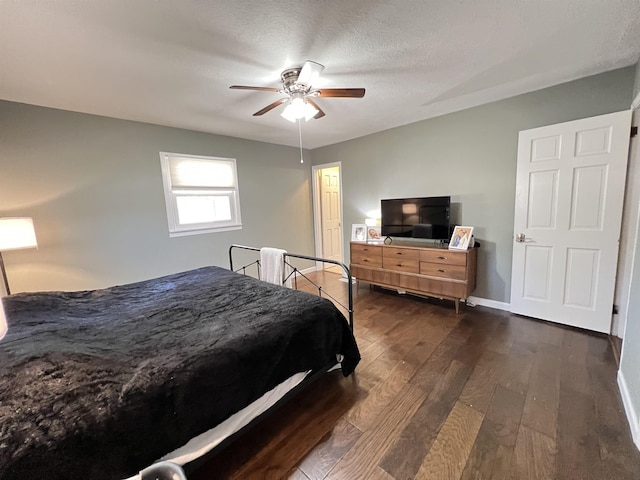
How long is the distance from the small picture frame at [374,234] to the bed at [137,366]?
224cm

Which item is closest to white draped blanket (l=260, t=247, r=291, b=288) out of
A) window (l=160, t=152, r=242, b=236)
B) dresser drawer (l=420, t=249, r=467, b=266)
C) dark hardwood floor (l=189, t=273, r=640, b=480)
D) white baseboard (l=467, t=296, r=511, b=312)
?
dark hardwood floor (l=189, t=273, r=640, b=480)

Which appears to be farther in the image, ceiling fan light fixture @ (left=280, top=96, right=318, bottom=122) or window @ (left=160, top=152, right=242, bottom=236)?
window @ (left=160, top=152, right=242, bottom=236)

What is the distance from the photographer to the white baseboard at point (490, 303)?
123 inches

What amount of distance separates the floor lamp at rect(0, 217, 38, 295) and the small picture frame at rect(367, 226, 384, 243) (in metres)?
3.77

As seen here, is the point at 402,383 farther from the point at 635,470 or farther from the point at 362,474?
the point at 635,470

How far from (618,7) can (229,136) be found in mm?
4040

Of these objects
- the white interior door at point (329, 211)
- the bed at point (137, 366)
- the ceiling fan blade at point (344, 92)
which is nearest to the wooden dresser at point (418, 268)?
the white interior door at point (329, 211)

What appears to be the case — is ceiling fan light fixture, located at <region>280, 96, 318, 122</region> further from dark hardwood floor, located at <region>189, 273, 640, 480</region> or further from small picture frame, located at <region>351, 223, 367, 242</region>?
dark hardwood floor, located at <region>189, 273, 640, 480</region>

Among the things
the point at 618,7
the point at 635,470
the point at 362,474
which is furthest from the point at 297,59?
the point at 635,470

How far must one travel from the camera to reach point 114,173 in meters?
3.08

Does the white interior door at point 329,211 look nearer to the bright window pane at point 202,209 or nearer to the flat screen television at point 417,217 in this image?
the flat screen television at point 417,217

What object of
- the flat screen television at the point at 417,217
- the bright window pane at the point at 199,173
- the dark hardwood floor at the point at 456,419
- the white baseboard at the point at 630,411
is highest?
the bright window pane at the point at 199,173

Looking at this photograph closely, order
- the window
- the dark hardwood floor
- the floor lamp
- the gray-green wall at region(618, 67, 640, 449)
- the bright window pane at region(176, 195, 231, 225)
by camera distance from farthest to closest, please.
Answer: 1. the bright window pane at region(176, 195, 231, 225)
2. the window
3. the floor lamp
4. the gray-green wall at region(618, 67, 640, 449)
5. the dark hardwood floor

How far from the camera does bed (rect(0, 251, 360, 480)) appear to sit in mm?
888
